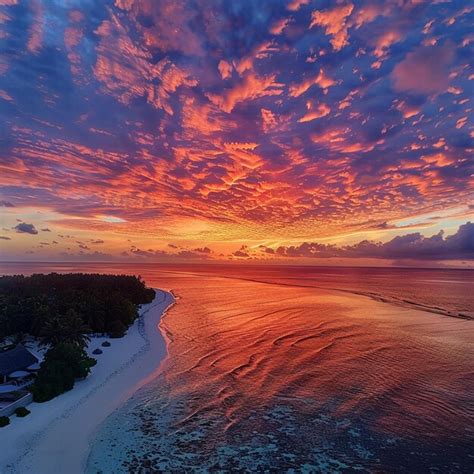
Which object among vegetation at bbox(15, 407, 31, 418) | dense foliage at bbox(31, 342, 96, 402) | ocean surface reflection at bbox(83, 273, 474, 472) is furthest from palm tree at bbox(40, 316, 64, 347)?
vegetation at bbox(15, 407, 31, 418)

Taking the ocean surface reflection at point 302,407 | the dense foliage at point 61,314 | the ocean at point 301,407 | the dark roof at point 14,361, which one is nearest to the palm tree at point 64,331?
the dense foliage at point 61,314

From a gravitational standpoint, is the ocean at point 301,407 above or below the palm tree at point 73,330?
below

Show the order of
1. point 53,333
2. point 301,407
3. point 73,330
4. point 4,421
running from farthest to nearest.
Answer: point 73,330, point 53,333, point 301,407, point 4,421

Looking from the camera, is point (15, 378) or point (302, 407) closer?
point (302, 407)

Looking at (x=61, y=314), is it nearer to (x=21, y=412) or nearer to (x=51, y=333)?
(x=51, y=333)

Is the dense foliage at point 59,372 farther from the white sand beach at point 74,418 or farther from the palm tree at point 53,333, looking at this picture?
the palm tree at point 53,333

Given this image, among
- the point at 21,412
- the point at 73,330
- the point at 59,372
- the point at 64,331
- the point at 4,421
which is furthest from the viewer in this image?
the point at 73,330

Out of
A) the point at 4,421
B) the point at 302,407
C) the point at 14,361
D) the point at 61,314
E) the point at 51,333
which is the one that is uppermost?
the point at 61,314

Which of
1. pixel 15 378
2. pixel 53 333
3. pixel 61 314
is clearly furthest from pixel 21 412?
pixel 61 314
